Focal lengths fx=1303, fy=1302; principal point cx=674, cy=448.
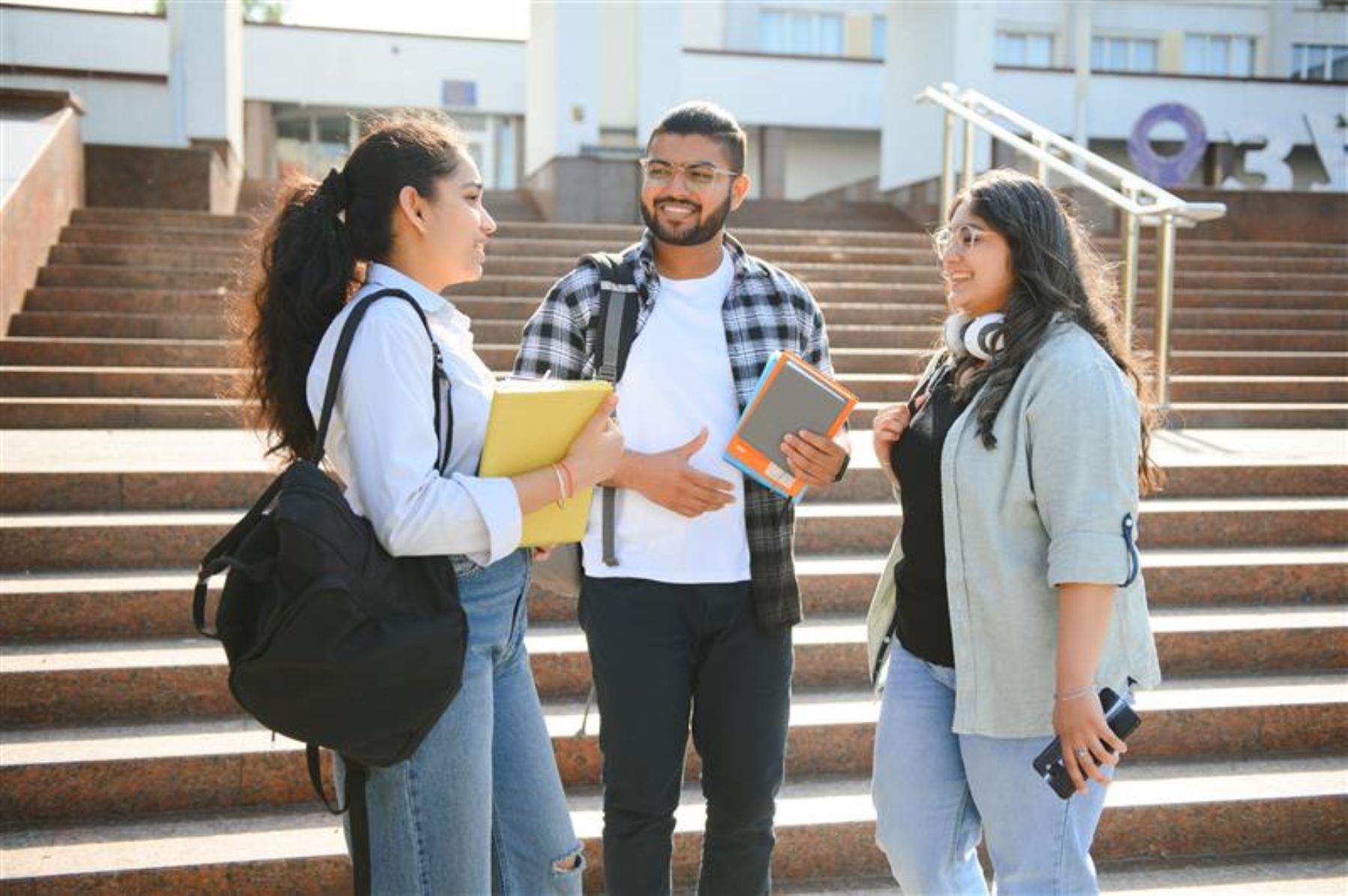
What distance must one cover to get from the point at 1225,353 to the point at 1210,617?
3.69m

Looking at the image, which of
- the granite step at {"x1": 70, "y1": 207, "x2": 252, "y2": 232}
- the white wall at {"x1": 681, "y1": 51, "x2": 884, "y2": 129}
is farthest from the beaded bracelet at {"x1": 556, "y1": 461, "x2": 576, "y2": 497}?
the white wall at {"x1": 681, "y1": 51, "x2": 884, "y2": 129}

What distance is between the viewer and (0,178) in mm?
7547

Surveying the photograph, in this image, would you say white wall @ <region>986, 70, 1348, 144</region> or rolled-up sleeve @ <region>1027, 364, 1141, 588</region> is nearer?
rolled-up sleeve @ <region>1027, 364, 1141, 588</region>

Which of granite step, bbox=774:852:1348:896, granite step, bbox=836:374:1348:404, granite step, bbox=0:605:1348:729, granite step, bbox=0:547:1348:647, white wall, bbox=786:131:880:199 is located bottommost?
granite step, bbox=774:852:1348:896

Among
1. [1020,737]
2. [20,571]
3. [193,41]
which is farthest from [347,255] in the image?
[193,41]

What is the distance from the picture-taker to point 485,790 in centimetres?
215

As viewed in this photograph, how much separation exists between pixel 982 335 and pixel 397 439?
1.21 metres

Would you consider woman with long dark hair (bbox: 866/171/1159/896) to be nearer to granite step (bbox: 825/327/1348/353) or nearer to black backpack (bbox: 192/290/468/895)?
black backpack (bbox: 192/290/468/895)

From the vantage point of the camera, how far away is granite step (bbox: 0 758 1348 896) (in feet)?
11.6

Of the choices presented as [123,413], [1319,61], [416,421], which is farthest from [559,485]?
[1319,61]

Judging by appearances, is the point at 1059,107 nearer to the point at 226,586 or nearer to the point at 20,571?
the point at 20,571

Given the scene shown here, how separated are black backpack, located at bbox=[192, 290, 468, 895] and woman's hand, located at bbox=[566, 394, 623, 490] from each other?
1.11 feet

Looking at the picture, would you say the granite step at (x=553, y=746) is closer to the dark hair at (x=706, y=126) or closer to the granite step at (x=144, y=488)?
the granite step at (x=144, y=488)

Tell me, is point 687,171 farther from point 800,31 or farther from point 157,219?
point 800,31
